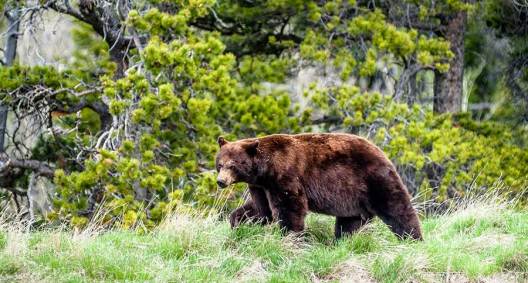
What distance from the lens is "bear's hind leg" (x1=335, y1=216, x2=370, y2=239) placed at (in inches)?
297

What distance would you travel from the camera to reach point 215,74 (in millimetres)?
11469

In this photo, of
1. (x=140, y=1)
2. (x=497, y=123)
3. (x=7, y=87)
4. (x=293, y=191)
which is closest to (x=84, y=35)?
(x=140, y=1)

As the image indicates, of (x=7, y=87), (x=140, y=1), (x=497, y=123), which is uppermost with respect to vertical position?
(x=140, y=1)

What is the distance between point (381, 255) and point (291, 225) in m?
0.87

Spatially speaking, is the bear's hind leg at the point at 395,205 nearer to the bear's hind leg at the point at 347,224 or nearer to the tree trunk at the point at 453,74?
the bear's hind leg at the point at 347,224

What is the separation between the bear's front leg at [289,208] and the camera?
712 cm

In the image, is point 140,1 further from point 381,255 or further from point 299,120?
point 381,255

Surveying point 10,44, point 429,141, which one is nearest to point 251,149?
point 429,141

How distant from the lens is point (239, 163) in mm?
7254

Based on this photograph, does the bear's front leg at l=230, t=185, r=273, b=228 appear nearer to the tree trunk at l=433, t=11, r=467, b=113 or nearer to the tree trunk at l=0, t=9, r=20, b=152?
the tree trunk at l=0, t=9, r=20, b=152

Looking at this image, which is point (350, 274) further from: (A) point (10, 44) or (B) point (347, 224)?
(A) point (10, 44)

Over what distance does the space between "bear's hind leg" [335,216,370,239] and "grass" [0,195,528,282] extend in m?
0.13

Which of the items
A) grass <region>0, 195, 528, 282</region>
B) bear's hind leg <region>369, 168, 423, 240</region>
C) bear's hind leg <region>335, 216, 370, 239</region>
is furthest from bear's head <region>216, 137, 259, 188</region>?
bear's hind leg <region>369, 168, 423, 240</region>

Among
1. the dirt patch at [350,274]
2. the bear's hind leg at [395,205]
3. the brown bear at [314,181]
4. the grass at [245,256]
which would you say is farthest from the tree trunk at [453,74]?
the dirt patch at [350,274]
